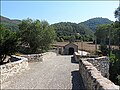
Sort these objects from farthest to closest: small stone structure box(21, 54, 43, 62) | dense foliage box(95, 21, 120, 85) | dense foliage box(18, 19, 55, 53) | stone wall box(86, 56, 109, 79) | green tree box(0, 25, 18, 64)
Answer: dense foliage box(18, 19, 55, 53)
dense foliage box(95, 21, 120, 85)
green tree box(0, 25, 18, 64)
small stone structure box(21, 54, 43, 62)
stone wall box(86, 56, 109, 79)

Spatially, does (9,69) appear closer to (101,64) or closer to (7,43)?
(101,64)

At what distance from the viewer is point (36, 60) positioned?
67.4ft

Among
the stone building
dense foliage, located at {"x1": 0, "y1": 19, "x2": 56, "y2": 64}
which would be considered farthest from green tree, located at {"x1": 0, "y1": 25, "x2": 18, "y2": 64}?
the stone building

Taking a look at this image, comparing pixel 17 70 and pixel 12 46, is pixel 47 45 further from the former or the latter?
pixel 17 70

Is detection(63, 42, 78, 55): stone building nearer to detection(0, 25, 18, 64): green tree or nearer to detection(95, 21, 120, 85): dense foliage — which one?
detection(95, 21, 120, 85): dense foliage

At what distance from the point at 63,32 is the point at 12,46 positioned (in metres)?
76.5

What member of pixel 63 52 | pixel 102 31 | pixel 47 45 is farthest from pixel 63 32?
pixel 47 45

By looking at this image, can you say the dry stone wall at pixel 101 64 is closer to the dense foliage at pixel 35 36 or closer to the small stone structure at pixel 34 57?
the small stone structure at pixel 34 57

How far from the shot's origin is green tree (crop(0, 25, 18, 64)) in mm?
22375

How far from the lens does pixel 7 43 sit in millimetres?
22703

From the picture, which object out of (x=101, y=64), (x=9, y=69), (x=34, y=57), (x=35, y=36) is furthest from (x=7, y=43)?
(x=35, y=36)

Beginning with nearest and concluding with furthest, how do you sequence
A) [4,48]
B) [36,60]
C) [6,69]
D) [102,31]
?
[6,69], [36,60], [4,48], [102,31]

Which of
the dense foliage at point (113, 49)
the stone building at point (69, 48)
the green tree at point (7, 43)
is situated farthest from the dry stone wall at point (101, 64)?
the stone building at point (69, 48)

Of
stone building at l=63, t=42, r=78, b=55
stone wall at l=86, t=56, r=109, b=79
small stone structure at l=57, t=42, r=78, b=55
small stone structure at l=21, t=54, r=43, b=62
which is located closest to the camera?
stone wall at l=86, t=56, r=109, b=79
